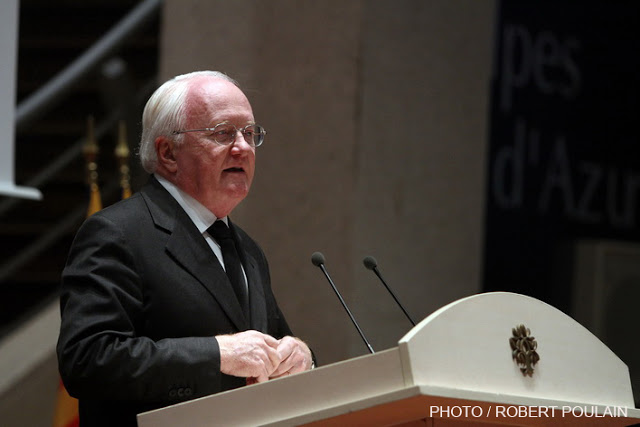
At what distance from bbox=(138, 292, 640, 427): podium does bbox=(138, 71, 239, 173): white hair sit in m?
0.79

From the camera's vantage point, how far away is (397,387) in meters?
1.77

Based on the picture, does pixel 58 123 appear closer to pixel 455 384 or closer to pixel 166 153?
pixel 166 153

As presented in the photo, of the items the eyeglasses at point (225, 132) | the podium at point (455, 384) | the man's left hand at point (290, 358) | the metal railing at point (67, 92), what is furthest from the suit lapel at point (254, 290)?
the metal railing at point (67, 92)

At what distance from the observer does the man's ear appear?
250cm

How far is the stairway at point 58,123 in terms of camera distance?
5828 millimetres

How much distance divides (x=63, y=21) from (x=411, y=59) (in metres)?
2.90

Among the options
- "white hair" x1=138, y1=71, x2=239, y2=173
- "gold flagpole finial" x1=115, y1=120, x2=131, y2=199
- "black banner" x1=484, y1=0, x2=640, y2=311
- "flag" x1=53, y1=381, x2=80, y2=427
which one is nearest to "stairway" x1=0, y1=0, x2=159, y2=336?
"gold flagpole finial" x1=115, y1=120, x2=131, y2=199

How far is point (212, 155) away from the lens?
2463 millimetres

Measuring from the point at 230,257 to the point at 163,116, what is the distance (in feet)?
1.22

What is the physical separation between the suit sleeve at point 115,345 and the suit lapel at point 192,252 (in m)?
0.14

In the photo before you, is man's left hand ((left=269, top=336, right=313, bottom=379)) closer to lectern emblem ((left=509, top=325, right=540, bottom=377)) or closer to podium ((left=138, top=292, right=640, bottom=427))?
podium ((left=138, top=292, right=640, bottom=427))

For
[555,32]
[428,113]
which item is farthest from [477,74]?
[555,32]

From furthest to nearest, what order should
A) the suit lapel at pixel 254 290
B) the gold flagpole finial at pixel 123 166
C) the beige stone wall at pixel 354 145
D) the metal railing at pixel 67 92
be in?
the metal railing at pixel 67 92 < the beige stone wall at pixel 354 145 < the gold flagpole finial at pixel 123 166 < the suit lapel at pixel 254 290

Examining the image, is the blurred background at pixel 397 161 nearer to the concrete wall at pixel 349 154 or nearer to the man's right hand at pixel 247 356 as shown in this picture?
the concrete wall at pixel 349 154
